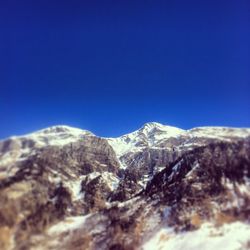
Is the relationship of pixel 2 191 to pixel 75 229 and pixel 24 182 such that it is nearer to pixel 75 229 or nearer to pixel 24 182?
pixel 24 182

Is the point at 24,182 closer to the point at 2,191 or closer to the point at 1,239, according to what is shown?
the point at 2,191

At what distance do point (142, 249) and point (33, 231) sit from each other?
1705 inches

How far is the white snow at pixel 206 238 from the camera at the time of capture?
182125 millimetres

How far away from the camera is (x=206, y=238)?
188 metres

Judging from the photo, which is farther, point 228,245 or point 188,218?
point 188,218

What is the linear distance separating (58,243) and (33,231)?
10.9 meters

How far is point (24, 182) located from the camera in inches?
7864

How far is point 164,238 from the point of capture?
636 feet

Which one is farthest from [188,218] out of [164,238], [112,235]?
[112,235]

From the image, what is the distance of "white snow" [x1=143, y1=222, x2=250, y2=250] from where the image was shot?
598ft

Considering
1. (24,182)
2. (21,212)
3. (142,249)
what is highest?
(24,182)

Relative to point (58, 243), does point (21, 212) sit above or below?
above

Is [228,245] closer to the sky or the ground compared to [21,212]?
closer to the ground

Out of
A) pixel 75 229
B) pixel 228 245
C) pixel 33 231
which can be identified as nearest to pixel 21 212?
pixel 33 231
